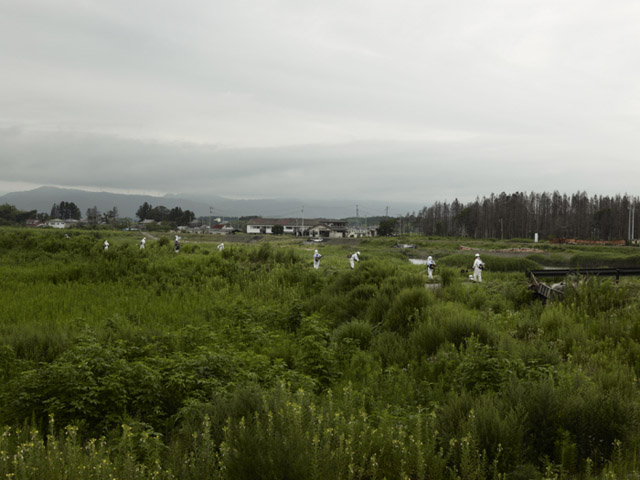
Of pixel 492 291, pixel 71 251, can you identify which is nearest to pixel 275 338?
pixel 492 291

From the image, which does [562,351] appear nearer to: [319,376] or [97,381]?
[319,376]

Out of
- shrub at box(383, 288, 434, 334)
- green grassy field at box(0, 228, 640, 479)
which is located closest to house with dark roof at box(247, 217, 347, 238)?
green grassy field at box(0, 228, 640, 479)

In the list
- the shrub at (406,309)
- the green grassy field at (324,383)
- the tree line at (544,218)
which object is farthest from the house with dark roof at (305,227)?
the shrub at (406,309)

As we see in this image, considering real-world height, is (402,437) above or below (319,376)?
above

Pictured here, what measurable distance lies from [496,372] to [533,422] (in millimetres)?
1681

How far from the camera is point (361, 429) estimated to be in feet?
15.9

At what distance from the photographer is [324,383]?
26.2 feet

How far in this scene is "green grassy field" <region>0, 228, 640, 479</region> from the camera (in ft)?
13.5

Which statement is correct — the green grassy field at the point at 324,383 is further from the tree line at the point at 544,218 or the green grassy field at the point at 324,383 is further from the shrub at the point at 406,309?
the tree line at the point at 544,218

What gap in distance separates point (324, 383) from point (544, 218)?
102 meters

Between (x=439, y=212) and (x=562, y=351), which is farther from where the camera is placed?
(x=439, y=212)

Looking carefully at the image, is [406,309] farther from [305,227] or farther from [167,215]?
[167,215]

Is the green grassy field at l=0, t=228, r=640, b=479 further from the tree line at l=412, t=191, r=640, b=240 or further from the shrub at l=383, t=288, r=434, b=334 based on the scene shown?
the tree line at l=412, t=191, r=640, b=240

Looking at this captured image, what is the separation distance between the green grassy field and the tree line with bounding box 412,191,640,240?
83.5m
